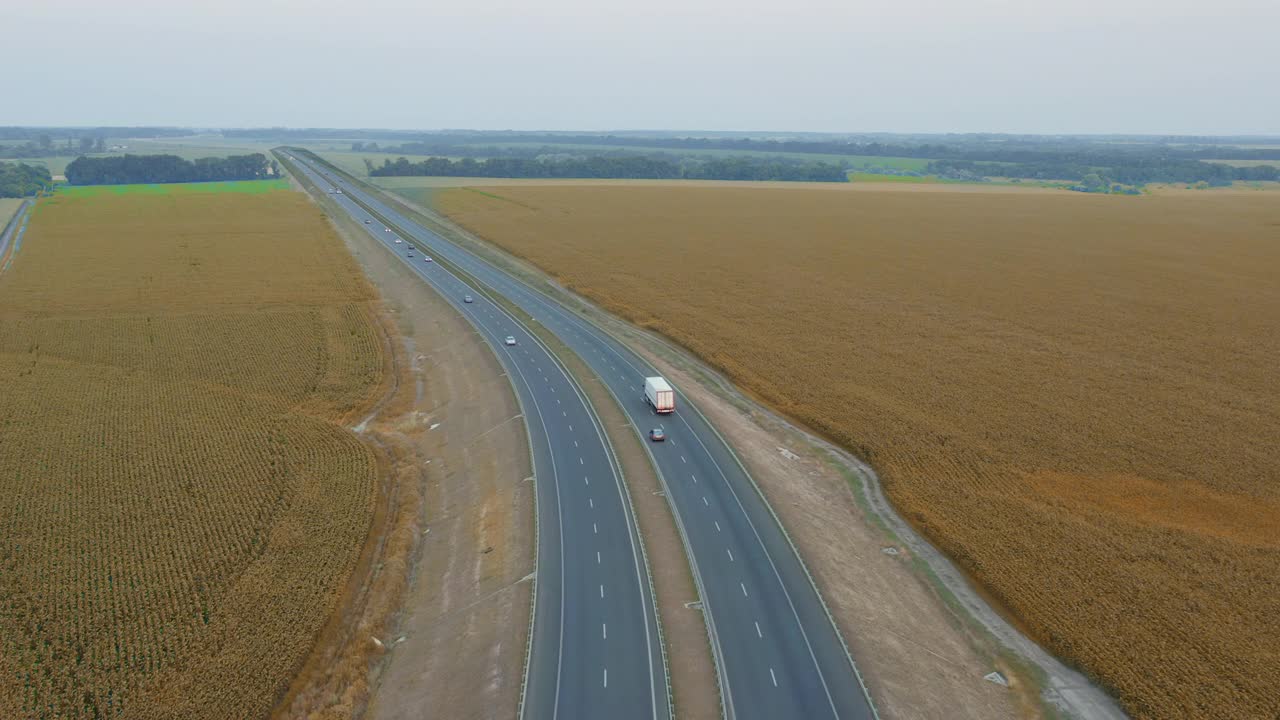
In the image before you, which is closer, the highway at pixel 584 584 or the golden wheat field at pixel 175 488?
the highway at pixel 584 584

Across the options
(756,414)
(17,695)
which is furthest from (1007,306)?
(17,695)

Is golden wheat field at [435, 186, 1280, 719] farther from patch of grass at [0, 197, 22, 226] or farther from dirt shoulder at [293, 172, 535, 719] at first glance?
patch of grass at [0, 197, 22, 226]

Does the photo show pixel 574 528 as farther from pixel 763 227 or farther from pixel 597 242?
pixel 763 227

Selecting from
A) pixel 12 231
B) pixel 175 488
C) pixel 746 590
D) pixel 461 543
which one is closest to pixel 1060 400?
pixel 746 590

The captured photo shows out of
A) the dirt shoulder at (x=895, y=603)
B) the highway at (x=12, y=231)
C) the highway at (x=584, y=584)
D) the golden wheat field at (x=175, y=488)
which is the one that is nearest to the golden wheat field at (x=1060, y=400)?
the dirt shoulder at (x=895, y=603)

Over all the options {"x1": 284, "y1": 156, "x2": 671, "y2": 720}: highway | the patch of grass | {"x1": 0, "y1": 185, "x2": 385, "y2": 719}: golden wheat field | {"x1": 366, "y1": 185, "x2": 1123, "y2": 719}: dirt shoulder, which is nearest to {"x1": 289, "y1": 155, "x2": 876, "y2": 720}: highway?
{"x1": 366, "y1": 185, "x2": 1123, "y2": 719}: dirt shoulder

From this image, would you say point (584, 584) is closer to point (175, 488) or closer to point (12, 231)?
point (175, 488)

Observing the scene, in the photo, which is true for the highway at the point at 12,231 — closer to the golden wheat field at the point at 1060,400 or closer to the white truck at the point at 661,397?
the golden wheat field at the point at 1060,400
